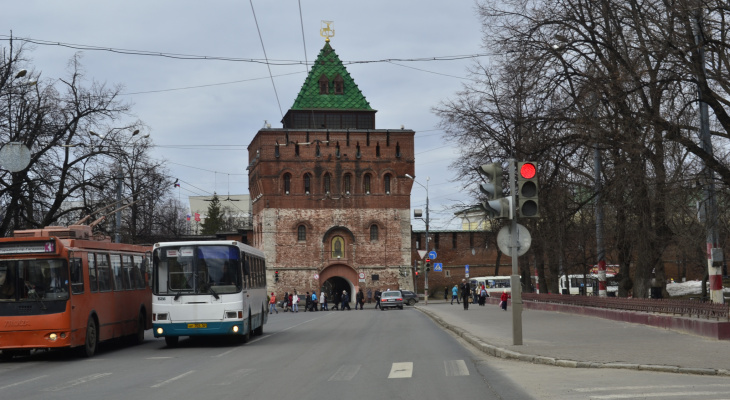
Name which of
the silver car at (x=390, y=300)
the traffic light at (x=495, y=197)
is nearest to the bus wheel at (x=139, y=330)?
the traffic light at (x=495, y=197)

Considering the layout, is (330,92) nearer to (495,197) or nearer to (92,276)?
(92,276)

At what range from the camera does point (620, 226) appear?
97.2 ft

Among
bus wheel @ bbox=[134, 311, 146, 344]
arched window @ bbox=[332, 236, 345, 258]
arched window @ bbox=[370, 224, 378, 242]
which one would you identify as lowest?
bus wheel @ bbox=[134, 311, 146, 344]

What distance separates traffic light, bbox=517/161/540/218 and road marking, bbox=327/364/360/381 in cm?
457

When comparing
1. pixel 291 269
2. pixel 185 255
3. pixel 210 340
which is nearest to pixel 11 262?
pixel 185 255

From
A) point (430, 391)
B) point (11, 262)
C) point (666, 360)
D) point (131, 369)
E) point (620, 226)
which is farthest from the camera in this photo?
point (620, 226)

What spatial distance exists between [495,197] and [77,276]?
943 cm

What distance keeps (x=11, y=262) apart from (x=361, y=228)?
200 ft

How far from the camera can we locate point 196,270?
74.5 ft

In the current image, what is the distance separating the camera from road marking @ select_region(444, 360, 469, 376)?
14773 mm

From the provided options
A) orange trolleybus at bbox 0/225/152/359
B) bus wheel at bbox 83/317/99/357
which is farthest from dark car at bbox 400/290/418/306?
bus wheel at bbox 83/317/99/357

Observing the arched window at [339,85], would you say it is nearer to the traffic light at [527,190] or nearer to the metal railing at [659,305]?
the metal railing at [659,305]

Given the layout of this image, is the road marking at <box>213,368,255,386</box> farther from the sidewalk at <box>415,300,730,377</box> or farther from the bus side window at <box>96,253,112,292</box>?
the bus side window at <box>96,253,112,292</box>

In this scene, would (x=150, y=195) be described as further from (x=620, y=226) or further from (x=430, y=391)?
(x=430, y=391)
